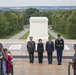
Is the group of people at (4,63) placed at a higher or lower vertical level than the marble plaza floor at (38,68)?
higher

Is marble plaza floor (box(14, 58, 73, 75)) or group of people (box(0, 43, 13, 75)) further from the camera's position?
marble plaza floor (box(14, 58, 73, 75))

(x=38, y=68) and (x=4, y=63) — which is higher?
(x=4, y=63)

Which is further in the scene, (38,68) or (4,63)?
(38,68)

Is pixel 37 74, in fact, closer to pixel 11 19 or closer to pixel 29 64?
pixel 29 64

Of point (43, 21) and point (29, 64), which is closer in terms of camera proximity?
point (29, 64)

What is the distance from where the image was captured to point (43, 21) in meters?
18.7

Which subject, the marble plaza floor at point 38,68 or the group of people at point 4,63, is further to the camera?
the marble plaza floor at point 38,68

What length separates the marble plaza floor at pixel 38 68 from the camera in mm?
10688

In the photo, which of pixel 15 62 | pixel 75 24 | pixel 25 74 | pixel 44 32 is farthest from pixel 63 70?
pixel 75 24

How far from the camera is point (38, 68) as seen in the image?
11.5 meters

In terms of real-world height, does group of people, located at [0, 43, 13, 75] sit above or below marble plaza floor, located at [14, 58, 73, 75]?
above

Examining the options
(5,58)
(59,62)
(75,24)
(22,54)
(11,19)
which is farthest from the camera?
(11,19)

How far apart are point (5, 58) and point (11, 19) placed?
34.7 meters

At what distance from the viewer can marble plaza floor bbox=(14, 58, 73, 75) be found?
1069cm
